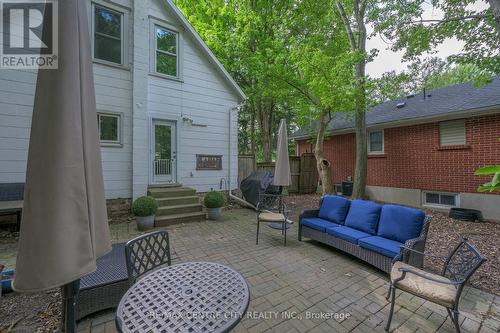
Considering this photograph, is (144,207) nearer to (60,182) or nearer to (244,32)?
(60,182)

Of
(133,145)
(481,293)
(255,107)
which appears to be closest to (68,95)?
(481,293)

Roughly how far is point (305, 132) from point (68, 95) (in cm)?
1470

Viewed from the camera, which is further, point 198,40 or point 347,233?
point 198,40

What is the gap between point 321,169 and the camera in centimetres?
1052

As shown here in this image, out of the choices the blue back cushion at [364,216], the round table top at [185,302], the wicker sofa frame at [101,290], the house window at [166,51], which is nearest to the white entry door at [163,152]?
the house window at [166,51]

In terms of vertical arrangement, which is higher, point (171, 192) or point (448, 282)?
point (171, 192)

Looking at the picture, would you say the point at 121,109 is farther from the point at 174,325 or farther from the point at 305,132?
the point at 305,132

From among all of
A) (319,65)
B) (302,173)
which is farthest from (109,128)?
(302,173)

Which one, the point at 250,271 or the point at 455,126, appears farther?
the point at 455,126

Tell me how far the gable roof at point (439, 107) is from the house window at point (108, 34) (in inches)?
359

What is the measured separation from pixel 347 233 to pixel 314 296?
1.57 metres

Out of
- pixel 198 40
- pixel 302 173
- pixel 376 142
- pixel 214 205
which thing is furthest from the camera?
pixel 302 173

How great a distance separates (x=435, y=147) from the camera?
28.6 ft

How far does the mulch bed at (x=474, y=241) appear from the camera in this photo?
147 inches
